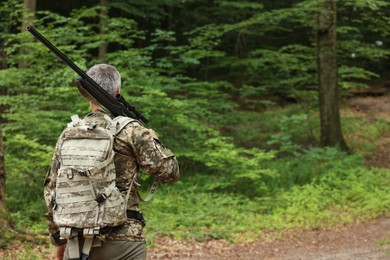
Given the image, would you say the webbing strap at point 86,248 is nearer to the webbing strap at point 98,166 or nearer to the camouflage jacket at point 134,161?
the camouflage jacket at point 134,161

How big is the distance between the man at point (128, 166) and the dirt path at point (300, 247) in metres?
4.51

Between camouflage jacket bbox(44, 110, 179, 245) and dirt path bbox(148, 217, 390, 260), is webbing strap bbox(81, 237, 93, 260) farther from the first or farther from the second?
dirt path bbox(148, 217, 390, 260)

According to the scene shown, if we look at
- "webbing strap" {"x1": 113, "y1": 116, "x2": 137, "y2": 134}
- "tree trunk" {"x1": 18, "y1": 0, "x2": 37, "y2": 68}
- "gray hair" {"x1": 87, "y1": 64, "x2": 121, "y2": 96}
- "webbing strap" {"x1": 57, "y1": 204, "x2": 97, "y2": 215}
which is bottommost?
"tree trunk" {"x1": 18, "y1": 0, "x2": 37, "y2": 68}

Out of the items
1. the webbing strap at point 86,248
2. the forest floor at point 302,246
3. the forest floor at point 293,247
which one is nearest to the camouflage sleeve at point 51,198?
the webbing strap at point 86,248

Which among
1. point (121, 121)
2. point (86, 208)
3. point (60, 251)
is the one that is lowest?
point (60, 251)

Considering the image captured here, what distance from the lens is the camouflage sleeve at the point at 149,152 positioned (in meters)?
3.07

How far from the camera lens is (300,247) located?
27.1 ft

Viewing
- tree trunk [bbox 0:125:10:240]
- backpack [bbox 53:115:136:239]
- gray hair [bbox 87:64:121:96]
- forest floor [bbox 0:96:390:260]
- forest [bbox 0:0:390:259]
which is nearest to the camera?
backpack [bbox 53:115:136:239]

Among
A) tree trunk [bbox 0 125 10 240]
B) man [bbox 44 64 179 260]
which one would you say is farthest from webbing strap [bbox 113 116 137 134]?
tree trunk [bbox 0 125 10 240]

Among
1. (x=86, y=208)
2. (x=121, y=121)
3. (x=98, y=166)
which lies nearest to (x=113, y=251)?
(x=86, y=208)

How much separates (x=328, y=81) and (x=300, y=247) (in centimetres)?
781

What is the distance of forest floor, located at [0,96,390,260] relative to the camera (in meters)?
7.28

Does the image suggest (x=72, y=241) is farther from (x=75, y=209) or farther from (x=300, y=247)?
(x=300, y=247)

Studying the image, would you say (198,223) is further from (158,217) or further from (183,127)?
(183,127)
